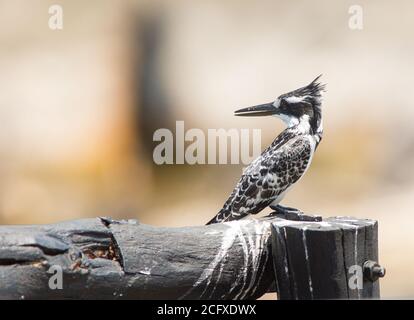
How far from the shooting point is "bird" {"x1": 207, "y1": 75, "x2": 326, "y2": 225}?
4.45 meters

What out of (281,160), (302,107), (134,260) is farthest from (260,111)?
(134,260)

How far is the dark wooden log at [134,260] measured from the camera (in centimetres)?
279

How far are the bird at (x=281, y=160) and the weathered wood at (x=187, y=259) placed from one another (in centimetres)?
115

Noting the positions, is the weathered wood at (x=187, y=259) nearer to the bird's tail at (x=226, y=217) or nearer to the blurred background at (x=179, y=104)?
the bird's tail at (x=226, y=217)

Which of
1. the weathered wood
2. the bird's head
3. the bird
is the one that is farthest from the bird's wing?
the weathered wood

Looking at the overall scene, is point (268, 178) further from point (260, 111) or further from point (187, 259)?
point (187, 259)

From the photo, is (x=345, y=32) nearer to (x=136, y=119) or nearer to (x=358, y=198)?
(x=358, y=198)

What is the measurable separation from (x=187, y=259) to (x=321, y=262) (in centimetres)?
43

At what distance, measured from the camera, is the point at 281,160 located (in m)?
4.56

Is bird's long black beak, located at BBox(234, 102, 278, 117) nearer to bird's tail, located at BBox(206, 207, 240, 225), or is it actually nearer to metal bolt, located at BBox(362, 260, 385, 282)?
bird's tail, located at BBox(206, 207, 240, 225)
